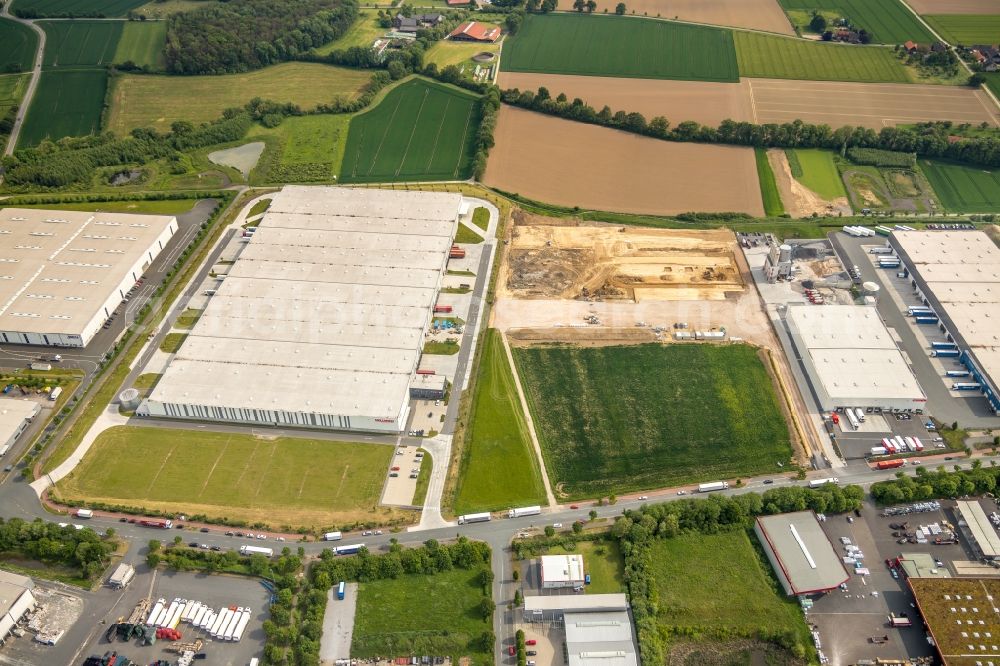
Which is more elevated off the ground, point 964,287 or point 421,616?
point 964,287

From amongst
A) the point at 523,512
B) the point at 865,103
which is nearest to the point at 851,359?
the point at 523,512

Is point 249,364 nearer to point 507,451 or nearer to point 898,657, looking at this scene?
point 507,451

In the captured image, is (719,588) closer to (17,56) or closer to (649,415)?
(649,415)

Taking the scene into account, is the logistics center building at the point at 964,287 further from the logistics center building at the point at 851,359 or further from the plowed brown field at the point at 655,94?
the plowed brown field at the point at 655,94

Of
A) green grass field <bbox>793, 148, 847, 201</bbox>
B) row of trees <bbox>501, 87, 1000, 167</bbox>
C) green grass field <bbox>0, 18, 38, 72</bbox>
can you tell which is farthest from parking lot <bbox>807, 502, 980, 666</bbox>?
green grass field <bbox>0, 18, 38, 72</bbox>

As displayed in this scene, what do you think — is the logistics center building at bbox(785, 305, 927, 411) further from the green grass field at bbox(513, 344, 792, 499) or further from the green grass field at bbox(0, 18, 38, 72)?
the green grass field at bbox(0, 18, 38, 72)
